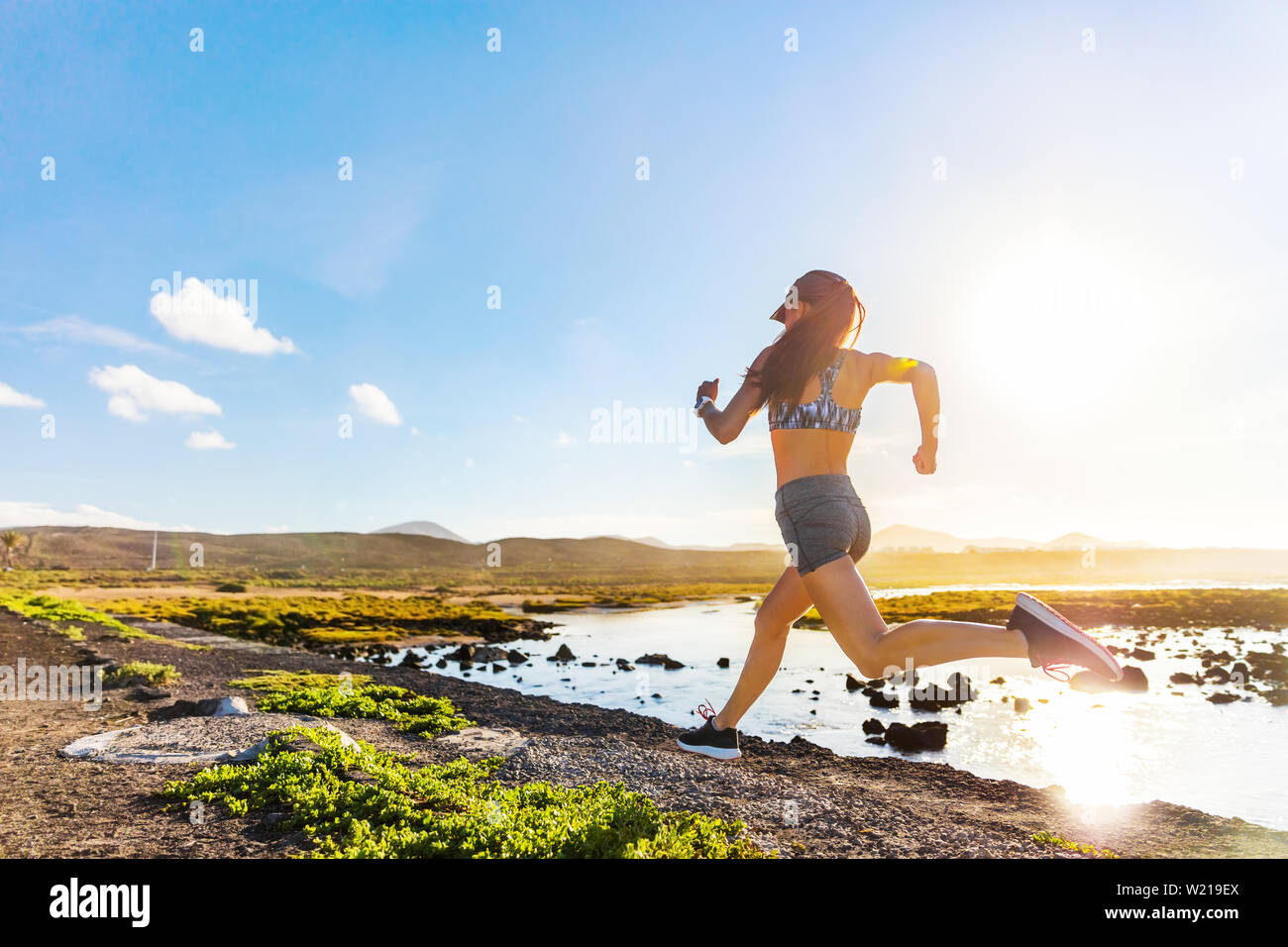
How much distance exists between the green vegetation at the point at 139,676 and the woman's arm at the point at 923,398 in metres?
15.2

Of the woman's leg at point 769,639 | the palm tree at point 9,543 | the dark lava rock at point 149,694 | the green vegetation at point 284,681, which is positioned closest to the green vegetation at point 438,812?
the woman's leg at point 769,639

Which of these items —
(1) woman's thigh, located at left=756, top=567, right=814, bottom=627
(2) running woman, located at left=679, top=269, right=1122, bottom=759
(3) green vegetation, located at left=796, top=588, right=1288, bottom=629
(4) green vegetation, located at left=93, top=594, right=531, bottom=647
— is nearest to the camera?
(2) running woman, located at left=679, top=269, right=1122, bottom=759

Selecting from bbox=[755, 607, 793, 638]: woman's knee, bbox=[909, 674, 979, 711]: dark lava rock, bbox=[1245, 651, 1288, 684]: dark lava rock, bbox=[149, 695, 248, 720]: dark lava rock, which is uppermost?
bbox=[755, 607, 793, 638]: woman's knee

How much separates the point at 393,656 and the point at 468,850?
24647 mm

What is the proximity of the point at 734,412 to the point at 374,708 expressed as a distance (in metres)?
9.59

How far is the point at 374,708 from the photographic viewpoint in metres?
11.5

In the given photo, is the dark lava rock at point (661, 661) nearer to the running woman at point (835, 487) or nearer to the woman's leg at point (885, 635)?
the running woman at point (835, 487)

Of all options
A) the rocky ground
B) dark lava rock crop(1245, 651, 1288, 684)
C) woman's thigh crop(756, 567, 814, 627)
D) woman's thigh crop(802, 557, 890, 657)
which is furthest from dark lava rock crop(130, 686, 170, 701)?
dark lava rock crop(1245, 651, 1288, 684)

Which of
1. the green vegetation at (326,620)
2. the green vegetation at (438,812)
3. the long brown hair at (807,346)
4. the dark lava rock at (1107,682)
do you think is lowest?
the green vegetation at (326,620)

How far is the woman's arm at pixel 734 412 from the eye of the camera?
425 cm

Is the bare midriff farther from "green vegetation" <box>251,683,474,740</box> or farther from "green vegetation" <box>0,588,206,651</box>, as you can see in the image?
"green vegetation" <box>0,588,206,651</box>

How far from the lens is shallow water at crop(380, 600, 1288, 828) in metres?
10.9

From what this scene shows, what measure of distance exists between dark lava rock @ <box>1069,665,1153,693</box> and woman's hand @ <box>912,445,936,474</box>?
1260 millimetres
